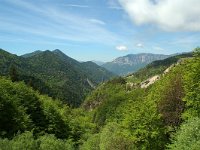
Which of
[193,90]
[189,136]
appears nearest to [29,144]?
[189,136]

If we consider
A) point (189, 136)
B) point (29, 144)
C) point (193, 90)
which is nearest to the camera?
point (189, 136)

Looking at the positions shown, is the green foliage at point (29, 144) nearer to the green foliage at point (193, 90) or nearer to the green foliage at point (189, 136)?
the green foliage at point (189, 136)

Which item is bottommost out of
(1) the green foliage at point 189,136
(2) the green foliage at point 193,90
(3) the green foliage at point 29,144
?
(3) the green foliage at point 29,144

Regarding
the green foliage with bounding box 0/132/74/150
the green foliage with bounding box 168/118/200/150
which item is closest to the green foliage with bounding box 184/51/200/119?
the green foliage with bounding box 168/118/200/150

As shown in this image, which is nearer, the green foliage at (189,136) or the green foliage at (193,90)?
the green foliage at (189,136)

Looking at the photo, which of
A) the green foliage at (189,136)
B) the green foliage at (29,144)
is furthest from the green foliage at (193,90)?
the green foliage at (29,144)

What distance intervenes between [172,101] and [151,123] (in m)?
6.21

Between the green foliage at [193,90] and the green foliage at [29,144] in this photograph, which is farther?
the green foliage at [193,90]

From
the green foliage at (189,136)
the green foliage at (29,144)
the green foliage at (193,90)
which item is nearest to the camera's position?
the green foliage at (189,136)

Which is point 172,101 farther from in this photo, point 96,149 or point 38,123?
point 38,123

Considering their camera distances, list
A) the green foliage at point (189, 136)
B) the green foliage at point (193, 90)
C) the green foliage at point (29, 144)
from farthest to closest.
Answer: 1. the green foliage at point (193, 90)
2. the green foliage at point (29, 144)
3. the green foliage at point (189, 136)

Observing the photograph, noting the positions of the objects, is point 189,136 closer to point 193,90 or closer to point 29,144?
point 193,90

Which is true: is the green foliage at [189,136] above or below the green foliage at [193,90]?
below

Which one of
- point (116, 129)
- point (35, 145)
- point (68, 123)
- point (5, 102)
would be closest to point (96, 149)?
Answer: point (116, 129)
